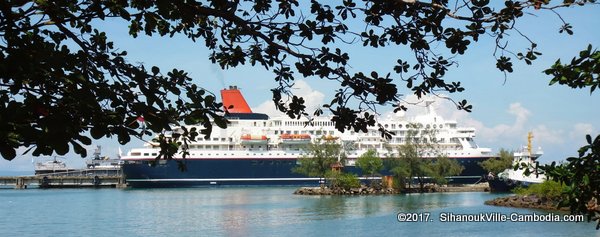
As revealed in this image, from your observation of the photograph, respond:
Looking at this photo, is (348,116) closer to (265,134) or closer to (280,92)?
(280,92)

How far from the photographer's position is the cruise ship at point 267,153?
4722 cm

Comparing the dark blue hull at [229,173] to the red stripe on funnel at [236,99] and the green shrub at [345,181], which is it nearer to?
the red stripe on funnel at [236,99]

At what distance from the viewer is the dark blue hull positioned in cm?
4706

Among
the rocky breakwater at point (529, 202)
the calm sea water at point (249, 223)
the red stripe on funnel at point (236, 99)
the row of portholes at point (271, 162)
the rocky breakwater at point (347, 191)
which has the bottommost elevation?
the calm sea water at point (249, 223)

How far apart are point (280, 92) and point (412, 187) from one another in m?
38.0

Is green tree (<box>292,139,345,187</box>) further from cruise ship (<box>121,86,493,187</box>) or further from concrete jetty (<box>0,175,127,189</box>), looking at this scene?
concrete jetty (<box>0,175,127,189</box>)

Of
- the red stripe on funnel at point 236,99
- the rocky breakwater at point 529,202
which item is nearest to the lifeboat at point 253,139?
the red stripe on funnel at point 236,99

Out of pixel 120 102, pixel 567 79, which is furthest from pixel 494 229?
pixel 120 102

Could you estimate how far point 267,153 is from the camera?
48594 mm

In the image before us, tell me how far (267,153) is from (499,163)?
612 inches

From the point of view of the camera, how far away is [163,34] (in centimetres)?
418

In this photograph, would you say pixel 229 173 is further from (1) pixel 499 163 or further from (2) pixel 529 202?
(2) pixel 529 202

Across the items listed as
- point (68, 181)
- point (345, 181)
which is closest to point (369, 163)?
point (345, 181)

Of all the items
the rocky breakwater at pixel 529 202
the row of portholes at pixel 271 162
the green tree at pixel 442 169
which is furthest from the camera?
the row of portholes at pixel 271 162
